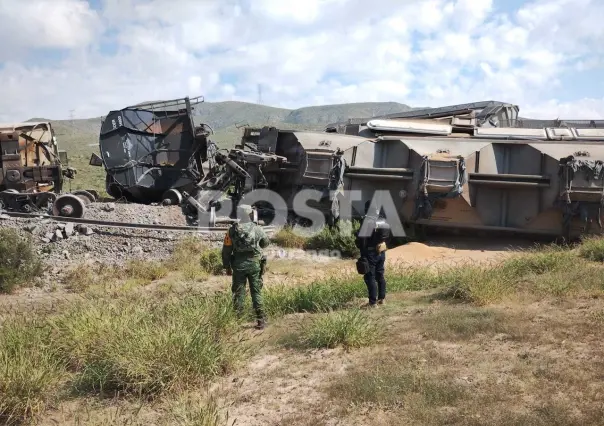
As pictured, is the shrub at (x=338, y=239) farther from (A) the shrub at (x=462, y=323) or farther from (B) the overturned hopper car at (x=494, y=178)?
(A) the shrub at (x=462, y=323)

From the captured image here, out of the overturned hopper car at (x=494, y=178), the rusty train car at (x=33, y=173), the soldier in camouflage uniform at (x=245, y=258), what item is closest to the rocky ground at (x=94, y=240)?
the rusty train car at (x=33, y=173)

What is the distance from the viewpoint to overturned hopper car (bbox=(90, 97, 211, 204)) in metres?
16.5

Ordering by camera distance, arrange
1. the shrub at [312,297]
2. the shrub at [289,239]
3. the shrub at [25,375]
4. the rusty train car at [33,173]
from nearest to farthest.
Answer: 1. the shrub at [25,375]
2. the shrub at [312,297]
3. the shrub at [289,239]
4. the rusty train car at [33,173]

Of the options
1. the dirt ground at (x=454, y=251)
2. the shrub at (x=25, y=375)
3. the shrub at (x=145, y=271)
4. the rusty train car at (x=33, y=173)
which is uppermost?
the rusty train car at (x=33, y=173)

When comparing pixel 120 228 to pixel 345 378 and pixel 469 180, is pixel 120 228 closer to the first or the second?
pixel 469 180

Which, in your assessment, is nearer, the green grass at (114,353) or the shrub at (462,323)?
the green grass at (114,353)

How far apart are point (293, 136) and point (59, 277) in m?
6.58

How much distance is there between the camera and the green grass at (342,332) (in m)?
5.68

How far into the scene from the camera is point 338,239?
1260cm

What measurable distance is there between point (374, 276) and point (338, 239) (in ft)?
17.2

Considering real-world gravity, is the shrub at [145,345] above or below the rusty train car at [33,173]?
below

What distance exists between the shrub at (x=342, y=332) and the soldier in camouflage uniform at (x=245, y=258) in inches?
43.7

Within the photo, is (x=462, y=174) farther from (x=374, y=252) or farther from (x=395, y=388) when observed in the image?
(x=395, y=388)

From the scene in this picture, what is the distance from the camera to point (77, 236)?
42.2ft
